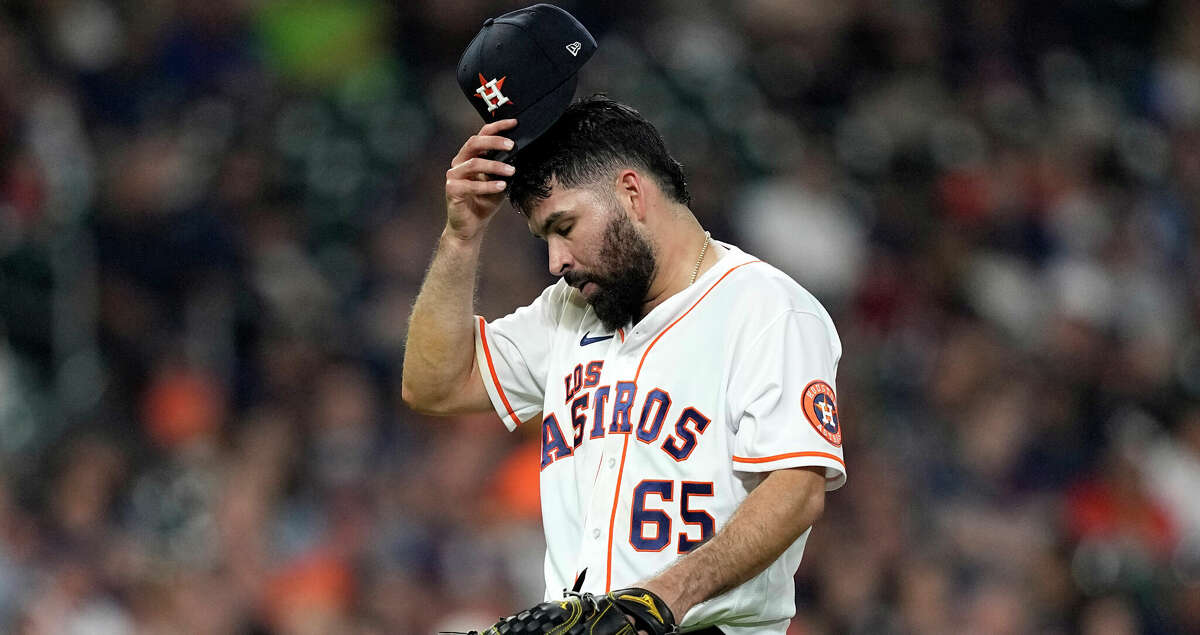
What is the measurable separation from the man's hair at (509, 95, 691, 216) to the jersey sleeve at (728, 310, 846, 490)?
16.8 inches

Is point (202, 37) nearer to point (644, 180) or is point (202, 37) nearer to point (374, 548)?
point (374, 548)

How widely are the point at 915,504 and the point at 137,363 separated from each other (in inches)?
127

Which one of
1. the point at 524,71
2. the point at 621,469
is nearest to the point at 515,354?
the point at 621,469

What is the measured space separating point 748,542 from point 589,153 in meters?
0.83

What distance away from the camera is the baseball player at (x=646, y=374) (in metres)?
2.61

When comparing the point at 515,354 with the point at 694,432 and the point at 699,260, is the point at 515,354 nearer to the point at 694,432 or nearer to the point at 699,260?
the point at 699,260

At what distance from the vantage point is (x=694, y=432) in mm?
2723

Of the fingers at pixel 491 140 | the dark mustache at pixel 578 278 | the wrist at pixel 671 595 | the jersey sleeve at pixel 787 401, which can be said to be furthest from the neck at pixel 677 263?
the wrist at pixel 671 595

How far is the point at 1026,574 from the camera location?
5875 millimetres

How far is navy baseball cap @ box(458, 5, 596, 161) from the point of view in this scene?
113 inches

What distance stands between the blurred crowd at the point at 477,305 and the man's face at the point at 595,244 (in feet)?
8.57

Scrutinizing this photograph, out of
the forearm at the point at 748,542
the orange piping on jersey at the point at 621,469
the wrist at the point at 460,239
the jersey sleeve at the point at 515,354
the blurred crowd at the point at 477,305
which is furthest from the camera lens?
the blurred crowd at the point at 477,305

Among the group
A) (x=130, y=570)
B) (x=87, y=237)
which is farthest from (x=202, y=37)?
(x=130, y=570)

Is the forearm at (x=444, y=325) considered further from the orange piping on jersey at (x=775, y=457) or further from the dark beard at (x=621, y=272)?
the orange piping on jersey at (x=775, y=457)
